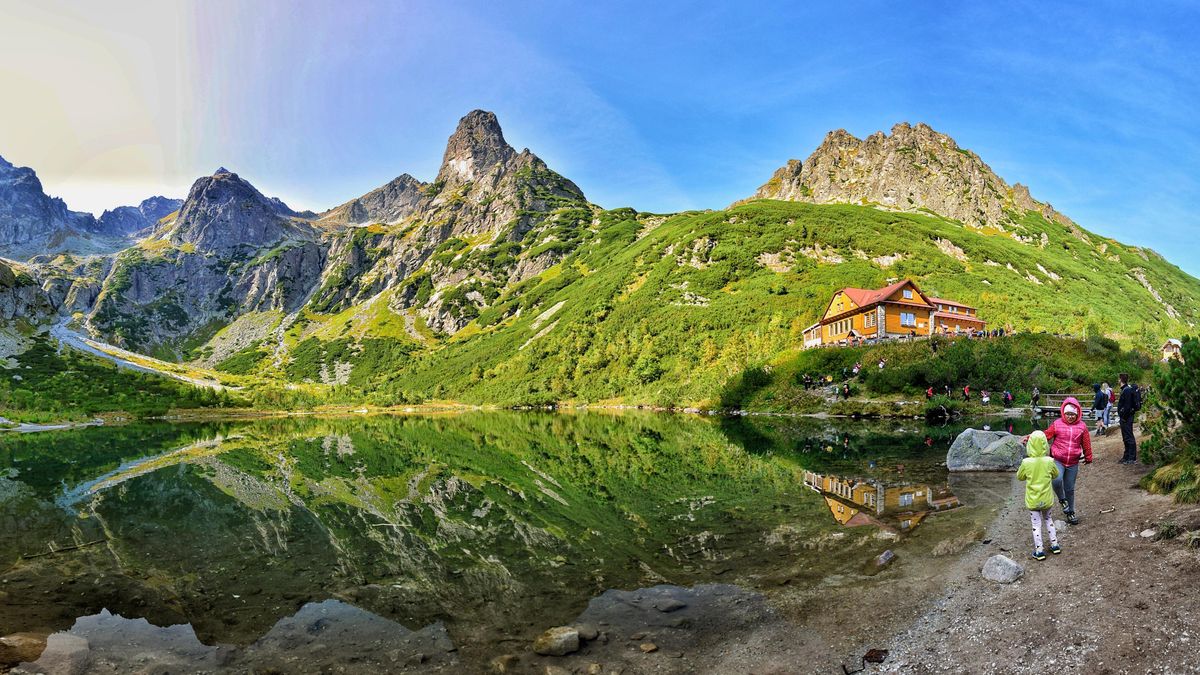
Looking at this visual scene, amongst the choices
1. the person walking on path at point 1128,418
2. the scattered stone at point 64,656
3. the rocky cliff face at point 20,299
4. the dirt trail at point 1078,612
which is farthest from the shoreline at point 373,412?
the rocky cliff face at point 20,299

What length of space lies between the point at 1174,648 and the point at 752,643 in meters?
5.96

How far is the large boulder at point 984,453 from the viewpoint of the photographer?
26297mm

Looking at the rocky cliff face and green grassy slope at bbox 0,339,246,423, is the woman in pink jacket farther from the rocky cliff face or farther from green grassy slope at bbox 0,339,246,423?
the rocky cliff face

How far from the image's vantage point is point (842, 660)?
31.5 feet

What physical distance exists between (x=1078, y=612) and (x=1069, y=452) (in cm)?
679

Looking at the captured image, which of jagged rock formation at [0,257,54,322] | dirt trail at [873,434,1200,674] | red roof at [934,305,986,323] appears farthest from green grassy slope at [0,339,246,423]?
red roof at [934,305,986,323]

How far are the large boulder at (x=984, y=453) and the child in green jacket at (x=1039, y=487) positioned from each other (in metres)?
15.6

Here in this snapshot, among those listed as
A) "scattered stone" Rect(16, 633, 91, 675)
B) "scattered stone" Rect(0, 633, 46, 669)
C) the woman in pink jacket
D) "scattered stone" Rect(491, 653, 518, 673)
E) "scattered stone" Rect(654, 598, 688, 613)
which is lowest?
"scattered stone" Rect(491, 653, 518, 673)

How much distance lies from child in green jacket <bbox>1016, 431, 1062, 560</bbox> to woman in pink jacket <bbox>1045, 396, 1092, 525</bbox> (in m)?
2.24

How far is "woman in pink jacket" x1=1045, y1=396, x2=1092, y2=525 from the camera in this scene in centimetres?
1428

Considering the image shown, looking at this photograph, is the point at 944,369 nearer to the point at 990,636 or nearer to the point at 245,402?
the point at 990,636

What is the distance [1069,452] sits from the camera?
14.4 metres

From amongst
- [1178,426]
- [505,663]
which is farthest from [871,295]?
[505,663]

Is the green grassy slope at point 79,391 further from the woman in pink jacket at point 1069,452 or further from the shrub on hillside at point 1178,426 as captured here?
the shrub on hillside at point 1178,426
